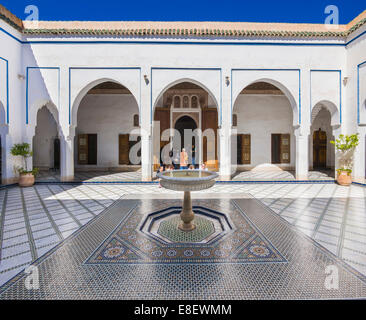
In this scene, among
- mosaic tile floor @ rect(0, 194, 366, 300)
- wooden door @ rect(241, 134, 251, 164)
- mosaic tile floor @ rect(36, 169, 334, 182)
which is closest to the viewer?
mosaic tile floor @ rect(0, 194, 366, 300)

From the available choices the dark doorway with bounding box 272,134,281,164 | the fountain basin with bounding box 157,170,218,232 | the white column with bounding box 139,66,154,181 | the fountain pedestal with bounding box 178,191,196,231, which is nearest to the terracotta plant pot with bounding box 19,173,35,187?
the white column with bounding box 139,66,154,181

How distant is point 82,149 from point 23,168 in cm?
302

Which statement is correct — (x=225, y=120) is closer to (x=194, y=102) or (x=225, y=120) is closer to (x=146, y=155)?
(x=146, y=155)

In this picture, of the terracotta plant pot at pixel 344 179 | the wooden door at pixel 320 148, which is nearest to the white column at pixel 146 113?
the terracotta plant pot at pixel 344 179

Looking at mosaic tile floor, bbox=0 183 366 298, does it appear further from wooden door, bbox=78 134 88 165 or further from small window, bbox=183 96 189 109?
small window, bbox=183 96 189 109

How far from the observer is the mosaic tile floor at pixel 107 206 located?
233 cm

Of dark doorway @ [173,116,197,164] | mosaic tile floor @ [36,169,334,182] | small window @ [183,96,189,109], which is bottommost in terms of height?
mosaic tile floor @ [36,169,334,182]

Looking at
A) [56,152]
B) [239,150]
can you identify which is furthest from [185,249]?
[56,152]

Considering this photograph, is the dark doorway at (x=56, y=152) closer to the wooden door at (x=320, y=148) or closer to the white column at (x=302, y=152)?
the white column at (x=302, y=152)

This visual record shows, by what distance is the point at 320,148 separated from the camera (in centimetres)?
953

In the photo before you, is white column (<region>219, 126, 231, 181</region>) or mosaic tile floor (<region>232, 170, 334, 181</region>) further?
mosaic tile floor (<region>232, 170, 334, 181</region>)

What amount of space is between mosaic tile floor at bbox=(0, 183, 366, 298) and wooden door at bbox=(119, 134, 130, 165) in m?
2.88

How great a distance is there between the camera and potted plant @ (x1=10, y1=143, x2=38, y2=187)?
5.83 m

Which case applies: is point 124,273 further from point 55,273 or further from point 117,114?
point 117,114
